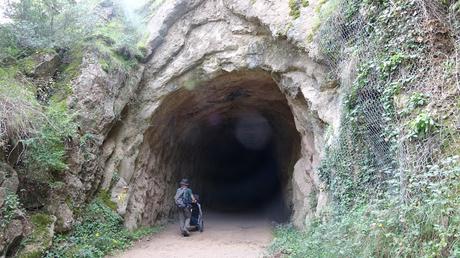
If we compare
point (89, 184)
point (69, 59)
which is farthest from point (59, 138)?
point (69, 59)

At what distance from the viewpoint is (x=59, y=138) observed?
7.32 m

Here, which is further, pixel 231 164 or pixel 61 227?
pixel 231 164

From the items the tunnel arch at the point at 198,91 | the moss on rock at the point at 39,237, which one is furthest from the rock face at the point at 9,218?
the tunnel arch at the point at 198,91

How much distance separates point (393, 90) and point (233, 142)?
14.0 metres

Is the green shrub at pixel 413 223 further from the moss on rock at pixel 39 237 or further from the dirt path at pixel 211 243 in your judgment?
the moss on rock at pixel 39 237

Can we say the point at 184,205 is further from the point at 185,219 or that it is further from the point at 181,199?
the point at 185,219

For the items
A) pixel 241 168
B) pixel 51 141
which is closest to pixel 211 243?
pixel 51 141

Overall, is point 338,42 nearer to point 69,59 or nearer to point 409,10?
point 409,10

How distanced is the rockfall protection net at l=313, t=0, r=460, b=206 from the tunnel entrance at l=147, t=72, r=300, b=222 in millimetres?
4011

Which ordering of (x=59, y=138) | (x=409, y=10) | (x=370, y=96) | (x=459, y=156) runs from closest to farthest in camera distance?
(x=459, y=156) < (x=409, y=10) < (x=370, y=96) < (x=59, y=138)

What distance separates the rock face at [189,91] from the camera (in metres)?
8.48

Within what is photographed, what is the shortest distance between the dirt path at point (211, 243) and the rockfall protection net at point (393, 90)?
2577 millimetres

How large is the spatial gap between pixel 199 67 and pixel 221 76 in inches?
26.6

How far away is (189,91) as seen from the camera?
10.8 metres
